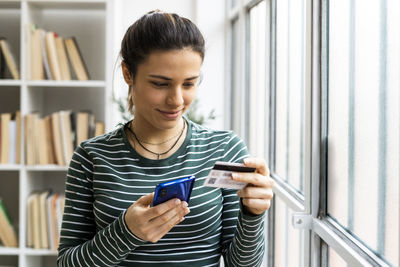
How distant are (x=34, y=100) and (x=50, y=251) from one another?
0.88 meters

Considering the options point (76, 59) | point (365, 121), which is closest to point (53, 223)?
point (76, 59)

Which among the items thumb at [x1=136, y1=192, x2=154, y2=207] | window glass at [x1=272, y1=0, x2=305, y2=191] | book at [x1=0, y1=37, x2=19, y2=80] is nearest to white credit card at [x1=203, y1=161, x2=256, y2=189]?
thumb at [x1=136, y1=192, x2=154, y2=207]

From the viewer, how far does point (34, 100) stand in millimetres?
3195

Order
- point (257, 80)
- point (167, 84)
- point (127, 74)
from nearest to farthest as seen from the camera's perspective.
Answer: point (167, 84)
point (127, 74)
point (257, 80)

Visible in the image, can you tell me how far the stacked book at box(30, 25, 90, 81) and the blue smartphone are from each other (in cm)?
220

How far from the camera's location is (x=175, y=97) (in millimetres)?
1160

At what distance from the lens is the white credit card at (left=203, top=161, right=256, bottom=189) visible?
3.46 ft

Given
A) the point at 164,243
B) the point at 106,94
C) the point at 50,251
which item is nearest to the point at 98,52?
the point at 106,94

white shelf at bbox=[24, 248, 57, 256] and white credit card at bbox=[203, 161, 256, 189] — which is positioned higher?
white credit card at bbox=[203, 161, 256, 189]

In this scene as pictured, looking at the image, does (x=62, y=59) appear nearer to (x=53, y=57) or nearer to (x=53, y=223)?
(x=53, y=57)

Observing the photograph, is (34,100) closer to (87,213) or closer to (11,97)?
(11,97)

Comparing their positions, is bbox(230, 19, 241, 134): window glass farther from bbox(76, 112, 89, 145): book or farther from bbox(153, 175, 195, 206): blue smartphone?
bbox(153, 175, 195, 206): blue smartphone

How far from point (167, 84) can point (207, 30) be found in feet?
8.03

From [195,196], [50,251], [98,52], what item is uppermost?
[98,52]
